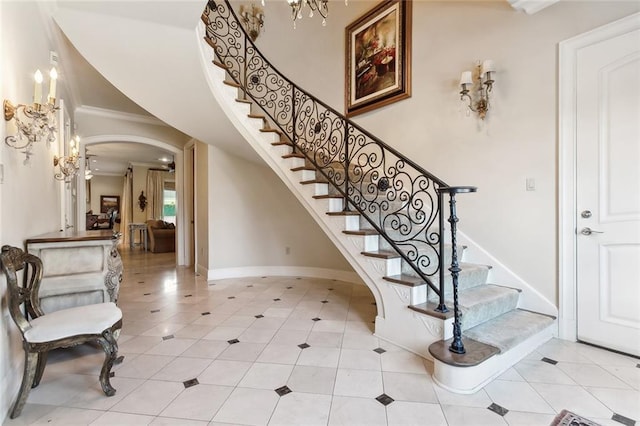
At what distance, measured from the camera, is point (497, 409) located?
67.2 inches

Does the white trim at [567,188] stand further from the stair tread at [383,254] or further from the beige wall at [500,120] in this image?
the stair tread at [383,254]

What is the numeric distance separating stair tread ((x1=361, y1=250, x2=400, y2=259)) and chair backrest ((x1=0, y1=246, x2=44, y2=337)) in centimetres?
242

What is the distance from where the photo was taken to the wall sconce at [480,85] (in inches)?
116

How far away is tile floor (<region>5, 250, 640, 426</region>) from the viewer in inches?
65.1

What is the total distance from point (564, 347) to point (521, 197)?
135 cm

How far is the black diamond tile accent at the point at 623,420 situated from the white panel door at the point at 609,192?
3.22ft

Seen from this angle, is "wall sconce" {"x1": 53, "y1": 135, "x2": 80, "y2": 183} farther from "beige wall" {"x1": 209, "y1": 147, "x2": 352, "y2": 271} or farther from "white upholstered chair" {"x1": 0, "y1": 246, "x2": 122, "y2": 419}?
"beige wall" {"x1": 209, "y1": 147, "x2": 352, "y2": 271}

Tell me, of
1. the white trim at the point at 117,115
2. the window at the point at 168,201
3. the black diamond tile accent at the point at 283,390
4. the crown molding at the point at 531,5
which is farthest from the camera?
the window at the point at 168,201

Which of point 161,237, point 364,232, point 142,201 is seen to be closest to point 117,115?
point 161,237

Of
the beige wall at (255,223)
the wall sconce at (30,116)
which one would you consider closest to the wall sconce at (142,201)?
the beige wall at (255,223)

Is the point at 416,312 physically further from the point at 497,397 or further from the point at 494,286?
the point at 494,286

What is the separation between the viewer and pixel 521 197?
2.85 m

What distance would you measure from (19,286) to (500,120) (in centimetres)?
415

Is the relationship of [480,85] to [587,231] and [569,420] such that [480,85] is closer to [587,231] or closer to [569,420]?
[587,231]
